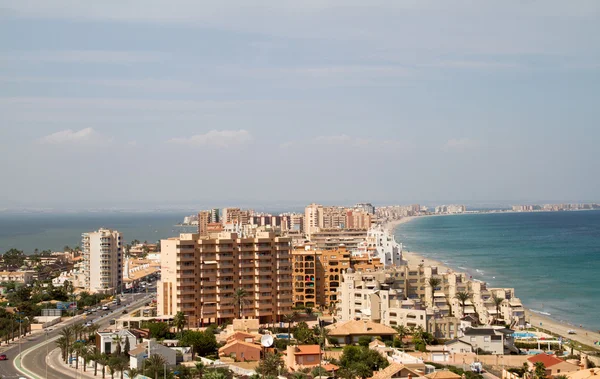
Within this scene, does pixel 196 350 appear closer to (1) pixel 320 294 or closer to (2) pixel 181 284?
(2) pixel 181 284

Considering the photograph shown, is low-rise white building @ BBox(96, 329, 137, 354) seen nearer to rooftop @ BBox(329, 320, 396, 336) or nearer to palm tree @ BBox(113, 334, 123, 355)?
palm tree @ BBox(113, 334, 123, 355)

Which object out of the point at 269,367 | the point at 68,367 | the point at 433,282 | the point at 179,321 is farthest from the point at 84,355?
the point at 433,282

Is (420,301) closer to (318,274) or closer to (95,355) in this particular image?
(318,274)

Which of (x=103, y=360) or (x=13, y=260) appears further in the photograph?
(x=13, y=260)

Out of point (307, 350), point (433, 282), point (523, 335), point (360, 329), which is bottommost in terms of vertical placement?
point (523, 335)

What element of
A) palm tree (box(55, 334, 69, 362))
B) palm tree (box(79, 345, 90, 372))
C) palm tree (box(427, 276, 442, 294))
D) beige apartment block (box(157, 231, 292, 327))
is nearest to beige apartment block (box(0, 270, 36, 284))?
beige apartment block (box(157, 231, 292, 327))

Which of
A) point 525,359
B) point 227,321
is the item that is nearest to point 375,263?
point 227,321

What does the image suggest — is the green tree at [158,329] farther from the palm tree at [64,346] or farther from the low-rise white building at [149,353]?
the low-rise white building at [149,353]

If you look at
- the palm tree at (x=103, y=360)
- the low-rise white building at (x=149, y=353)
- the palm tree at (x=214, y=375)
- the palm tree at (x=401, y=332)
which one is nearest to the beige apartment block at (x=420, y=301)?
the palm tree at (x=401, y=332)
